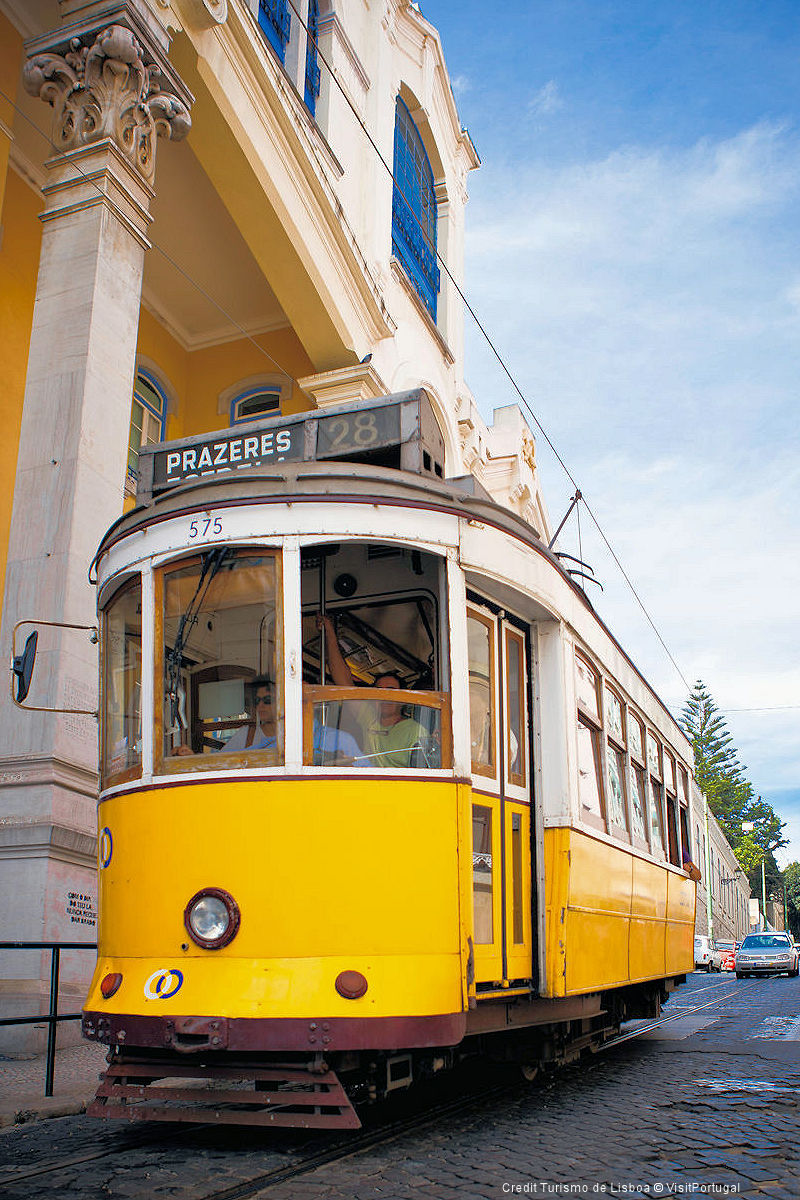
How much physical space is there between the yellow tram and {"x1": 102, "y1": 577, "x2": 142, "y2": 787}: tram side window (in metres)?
0.02

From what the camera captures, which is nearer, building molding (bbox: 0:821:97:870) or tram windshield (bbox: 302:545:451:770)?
tram windshield (bbox: 302:545:451:770)

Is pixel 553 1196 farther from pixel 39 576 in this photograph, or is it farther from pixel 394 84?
pixel 394 84

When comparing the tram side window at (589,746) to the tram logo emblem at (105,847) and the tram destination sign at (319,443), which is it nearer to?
the tram destination sign at (319,443)

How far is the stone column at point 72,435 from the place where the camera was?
6.91 meters

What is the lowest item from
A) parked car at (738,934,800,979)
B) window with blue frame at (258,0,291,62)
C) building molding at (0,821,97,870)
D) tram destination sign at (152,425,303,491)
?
parked car at (738,934,800,979)

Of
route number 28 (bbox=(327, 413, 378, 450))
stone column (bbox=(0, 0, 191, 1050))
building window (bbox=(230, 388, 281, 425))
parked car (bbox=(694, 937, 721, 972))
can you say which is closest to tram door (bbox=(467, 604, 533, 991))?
route number 28 (bbox=(327, 413, 378, 450))

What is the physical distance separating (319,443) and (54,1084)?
3760 millimetres

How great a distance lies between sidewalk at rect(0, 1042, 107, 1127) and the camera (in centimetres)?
498

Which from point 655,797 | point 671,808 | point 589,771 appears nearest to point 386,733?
point 589,771

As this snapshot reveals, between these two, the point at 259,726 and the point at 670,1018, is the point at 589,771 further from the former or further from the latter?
the point at 670,1018

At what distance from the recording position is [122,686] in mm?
4977

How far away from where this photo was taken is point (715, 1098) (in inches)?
230

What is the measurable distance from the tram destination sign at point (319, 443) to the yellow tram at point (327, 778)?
0.6 inches

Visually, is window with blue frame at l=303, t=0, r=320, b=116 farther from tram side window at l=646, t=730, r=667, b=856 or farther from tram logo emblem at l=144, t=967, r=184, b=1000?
tram logo emblem at l=144, t=967, r=184, b=1000
